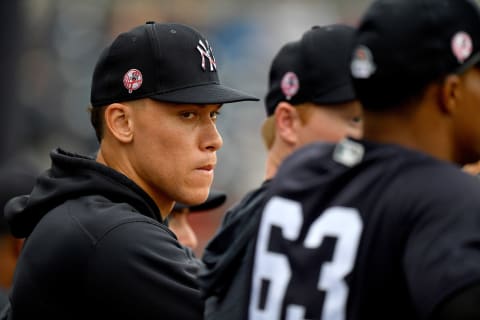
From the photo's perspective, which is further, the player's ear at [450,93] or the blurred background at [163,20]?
the blurred background at [163,20]

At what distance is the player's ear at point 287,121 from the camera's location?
148 inches

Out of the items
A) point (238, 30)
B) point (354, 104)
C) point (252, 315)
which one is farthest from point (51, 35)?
point (252, 315)

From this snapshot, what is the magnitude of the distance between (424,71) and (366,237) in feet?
1.27

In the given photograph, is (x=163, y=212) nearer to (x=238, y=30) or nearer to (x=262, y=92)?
(x=262, y=92)

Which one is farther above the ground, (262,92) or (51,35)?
(51,35)

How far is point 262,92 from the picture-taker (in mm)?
15578

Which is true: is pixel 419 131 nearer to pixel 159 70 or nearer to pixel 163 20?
pixel 159 70

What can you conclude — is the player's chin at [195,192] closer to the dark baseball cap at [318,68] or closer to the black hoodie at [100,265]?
the black hoodie at [100,265]

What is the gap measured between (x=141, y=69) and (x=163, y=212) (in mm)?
514

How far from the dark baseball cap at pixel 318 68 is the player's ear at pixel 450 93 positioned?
1.35 m

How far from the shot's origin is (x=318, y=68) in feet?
12.0

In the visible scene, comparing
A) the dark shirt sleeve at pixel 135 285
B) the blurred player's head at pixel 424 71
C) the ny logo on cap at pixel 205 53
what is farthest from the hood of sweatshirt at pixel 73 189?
the blurred player's head at pixel 424 71

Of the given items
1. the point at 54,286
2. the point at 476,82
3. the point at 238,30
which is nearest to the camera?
the point at 476,82

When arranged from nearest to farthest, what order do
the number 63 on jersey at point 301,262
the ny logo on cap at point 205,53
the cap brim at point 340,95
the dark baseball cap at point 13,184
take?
the number 63 on jersey at point 301,262 < the ny logo on cap at point 205,53 < the cap brim at point 340,95 < the dark baseball cap at point 13,184
